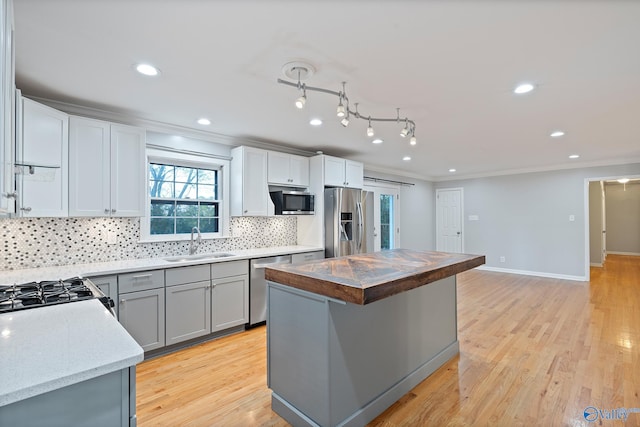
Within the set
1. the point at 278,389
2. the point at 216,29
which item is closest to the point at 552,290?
the point at 278,389

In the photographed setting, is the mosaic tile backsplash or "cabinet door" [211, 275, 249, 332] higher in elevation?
the mosaic tile backsplash

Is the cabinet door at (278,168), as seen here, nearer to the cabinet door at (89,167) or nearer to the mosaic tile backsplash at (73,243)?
the mosaic tile backsplash at (73,243)

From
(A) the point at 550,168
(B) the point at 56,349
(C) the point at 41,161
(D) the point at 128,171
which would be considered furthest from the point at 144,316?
(A) the point at 550,168

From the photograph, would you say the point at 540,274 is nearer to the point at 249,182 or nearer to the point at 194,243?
the point at 249,182

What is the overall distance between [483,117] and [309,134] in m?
1.96

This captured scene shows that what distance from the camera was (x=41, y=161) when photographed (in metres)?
2.42

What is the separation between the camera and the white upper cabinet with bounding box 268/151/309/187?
13.6 ft

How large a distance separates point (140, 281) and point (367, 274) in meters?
2.14

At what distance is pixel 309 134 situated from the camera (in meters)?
3.87

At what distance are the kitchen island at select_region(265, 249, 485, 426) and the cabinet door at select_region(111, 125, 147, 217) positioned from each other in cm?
183

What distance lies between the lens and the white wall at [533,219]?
234 inches

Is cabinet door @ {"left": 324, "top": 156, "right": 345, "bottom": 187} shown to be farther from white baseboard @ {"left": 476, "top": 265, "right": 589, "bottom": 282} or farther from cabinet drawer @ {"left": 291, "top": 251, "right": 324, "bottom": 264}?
white baseboard @ {"left": 476, "top": 265, "right": 589, "bottom": 282}

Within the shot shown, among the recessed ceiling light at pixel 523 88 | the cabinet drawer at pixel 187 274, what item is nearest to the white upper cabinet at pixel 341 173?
the cabinet drawer at pixel 187 274

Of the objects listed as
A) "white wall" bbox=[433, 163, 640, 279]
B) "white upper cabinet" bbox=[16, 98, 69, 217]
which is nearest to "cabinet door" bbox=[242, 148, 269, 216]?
"white upper cabinet" bbox=[16, 98, 69, 217]
